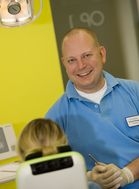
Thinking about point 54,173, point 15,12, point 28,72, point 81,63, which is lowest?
point 54,173

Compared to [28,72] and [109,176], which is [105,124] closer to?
[109,176]

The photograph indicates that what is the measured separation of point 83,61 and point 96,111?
300 mm

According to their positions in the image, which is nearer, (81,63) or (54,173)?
(54,173)

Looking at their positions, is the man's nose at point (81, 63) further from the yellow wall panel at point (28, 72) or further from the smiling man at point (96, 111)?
the yellow wall panel at point (28, 72)

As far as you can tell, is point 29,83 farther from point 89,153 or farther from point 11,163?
→ point 89,153

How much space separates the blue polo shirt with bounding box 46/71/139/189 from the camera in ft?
6.85

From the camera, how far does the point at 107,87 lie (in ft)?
7.31

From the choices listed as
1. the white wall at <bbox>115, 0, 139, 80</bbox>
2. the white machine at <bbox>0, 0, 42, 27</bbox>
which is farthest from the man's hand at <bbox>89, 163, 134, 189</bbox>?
the white wall at <bbox>115, 0, 139, 80</bbox>

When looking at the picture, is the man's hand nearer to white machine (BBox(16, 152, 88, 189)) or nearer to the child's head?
the child's head

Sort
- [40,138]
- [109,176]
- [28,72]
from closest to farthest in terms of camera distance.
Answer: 1. [40,138]
2. [109,176]
3. [28,72]

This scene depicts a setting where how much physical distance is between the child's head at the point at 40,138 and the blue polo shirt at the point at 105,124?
25.5 inches

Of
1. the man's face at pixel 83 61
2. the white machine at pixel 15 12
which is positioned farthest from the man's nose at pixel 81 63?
the white machine at pixel 15 12

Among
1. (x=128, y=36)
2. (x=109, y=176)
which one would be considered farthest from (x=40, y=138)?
(x=128, y=36)

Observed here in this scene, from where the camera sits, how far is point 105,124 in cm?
211
